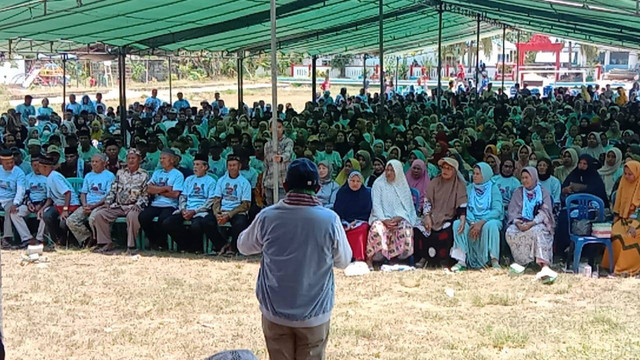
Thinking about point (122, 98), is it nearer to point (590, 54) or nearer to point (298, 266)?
point (298, 266)

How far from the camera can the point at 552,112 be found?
53.7 feet

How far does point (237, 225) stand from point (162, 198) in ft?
3.29

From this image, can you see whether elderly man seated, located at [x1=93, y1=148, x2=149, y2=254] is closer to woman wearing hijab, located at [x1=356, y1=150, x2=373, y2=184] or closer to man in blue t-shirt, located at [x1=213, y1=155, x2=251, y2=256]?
man in blue t-shirt, located at [x1=213, y1=155, x2=251, y2=256]

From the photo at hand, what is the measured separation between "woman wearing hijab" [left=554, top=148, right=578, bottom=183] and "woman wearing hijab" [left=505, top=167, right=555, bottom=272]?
4.68ft

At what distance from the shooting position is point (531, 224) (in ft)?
22.4

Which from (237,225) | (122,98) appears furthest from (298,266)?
(122,98)

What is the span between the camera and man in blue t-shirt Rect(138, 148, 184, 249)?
7992 millimetres

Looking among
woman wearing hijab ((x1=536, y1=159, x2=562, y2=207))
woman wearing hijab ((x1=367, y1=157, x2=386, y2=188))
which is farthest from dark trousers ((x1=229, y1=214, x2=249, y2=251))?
Answer: woman wearing hijab ((x1=536, y1=159, x2=562, y2=207))

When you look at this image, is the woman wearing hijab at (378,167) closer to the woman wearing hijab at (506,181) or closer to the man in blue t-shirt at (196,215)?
the woman wearing hijab at (506,181)

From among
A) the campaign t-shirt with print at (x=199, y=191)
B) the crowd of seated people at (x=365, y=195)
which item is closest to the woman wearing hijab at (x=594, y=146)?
the crowd of seated people at (x=365, y=195)

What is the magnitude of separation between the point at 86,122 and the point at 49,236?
23.0 feet

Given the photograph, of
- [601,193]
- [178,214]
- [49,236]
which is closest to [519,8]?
[601,193]

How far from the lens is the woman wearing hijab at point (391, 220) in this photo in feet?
23.5

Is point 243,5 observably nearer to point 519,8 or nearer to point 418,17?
point 519,8
